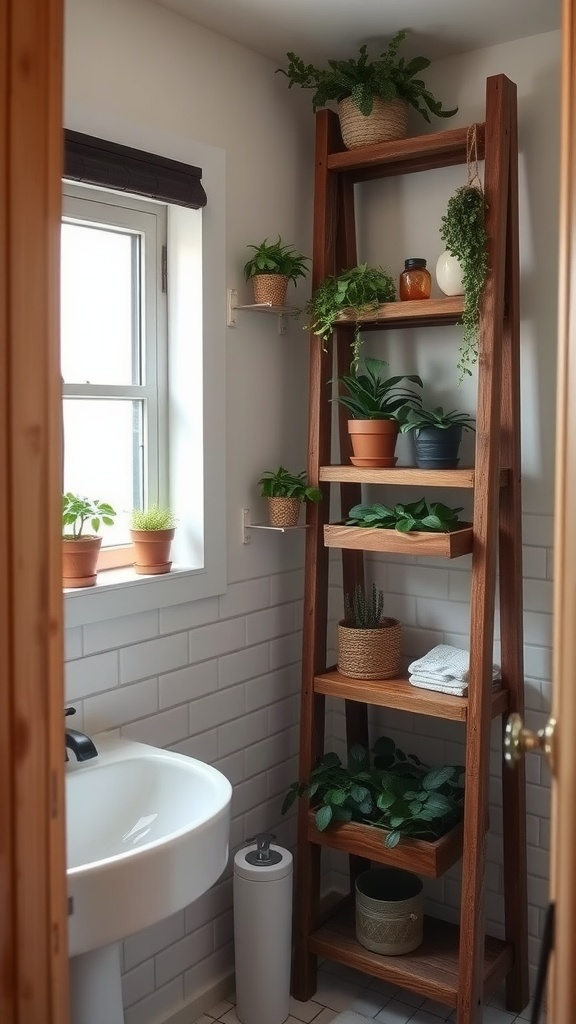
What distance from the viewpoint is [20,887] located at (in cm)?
99

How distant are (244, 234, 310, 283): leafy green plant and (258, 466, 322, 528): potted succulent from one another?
1.73ft

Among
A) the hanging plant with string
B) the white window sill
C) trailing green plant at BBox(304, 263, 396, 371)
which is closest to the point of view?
the white window sill

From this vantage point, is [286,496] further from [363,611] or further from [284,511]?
[363,611]

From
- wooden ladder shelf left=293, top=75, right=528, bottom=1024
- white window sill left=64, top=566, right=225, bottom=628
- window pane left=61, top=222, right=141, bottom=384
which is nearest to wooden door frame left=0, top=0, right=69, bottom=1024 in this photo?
white window sill left=64, top=566, right=225, bottom=628

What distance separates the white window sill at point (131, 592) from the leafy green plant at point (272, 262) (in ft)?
2.66

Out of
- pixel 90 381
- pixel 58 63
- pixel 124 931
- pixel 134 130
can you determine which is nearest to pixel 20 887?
pixel 124 931

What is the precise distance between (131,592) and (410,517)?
703 millimetres

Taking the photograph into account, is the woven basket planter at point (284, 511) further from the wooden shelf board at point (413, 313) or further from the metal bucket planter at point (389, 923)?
the metal bucket planter at point (389, 923)

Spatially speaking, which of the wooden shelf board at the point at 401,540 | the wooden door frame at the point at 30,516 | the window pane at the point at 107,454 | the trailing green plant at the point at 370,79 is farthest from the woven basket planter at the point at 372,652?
the wooden door frame at the point at 30,516

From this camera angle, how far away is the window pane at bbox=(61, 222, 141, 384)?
2250 mm

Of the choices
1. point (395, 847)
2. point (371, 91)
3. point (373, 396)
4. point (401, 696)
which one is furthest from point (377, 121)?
point (395, 847)

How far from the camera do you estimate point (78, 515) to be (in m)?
2.19

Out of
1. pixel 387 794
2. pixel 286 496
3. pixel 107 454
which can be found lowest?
pixel 387 794

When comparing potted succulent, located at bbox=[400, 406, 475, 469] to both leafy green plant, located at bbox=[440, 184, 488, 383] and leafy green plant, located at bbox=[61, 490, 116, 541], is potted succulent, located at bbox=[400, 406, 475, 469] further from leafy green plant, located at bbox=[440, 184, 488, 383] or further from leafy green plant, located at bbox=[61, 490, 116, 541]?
leafy green plant, located at bbox=[61, 490, 116, 541]
